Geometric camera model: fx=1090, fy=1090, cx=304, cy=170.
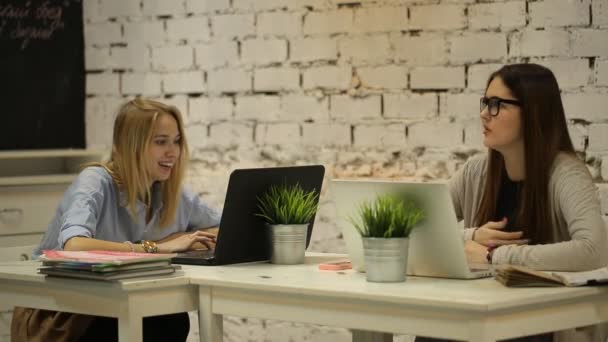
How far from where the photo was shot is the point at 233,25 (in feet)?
14.5

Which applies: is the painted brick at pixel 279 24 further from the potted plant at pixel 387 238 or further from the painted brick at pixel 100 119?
the potted plant at pixel 387 238

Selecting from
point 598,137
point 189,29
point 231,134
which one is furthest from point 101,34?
point 598,137

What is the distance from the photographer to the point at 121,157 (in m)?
3.34

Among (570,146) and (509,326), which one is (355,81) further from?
(509,326)

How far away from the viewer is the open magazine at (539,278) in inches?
98.1

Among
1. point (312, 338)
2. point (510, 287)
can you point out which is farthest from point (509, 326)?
point (312, 338)

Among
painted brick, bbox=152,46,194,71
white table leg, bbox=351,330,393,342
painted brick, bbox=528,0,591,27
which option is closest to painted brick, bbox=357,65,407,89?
painted brick, bbox=528,0,591,27

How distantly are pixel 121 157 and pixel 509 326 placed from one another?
147 centimetres

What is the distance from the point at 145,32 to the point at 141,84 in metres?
0.22

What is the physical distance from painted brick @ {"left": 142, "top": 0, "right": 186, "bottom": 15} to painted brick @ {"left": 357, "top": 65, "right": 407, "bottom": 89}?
95cm

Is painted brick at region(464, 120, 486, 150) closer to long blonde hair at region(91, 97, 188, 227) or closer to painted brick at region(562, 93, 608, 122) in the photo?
painted brick at region(562, 93, 608, 122)

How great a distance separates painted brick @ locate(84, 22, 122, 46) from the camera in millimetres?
4773

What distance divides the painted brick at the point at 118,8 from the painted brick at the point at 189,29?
0.65ft

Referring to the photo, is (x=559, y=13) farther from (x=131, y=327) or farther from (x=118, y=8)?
(x=118, y=8)
